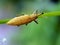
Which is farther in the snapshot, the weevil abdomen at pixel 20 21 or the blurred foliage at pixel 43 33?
the blurred foliage at pixel 43 33

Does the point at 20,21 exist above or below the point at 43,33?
above

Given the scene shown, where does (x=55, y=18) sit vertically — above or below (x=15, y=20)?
below

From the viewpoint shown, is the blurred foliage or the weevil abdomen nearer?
the weevil abdomen

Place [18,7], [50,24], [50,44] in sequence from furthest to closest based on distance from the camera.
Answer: [18,7] < [50,24] < [50,44]

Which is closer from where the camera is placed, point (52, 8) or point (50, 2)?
point (52, 8)

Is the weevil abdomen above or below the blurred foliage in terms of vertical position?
above

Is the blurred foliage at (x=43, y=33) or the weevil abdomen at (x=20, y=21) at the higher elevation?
the weevil abdomen at (x=20, y=21)

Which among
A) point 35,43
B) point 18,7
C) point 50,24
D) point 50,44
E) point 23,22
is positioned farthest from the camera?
point 18,7

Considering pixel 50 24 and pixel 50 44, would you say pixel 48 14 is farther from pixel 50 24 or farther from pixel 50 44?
pixel 50 24

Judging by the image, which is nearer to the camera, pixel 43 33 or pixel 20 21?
pixel 20 21

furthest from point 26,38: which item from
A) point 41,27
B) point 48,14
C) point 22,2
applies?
point 48,14

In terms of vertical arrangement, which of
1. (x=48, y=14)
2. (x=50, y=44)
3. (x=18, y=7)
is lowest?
(x=50, y=44)
